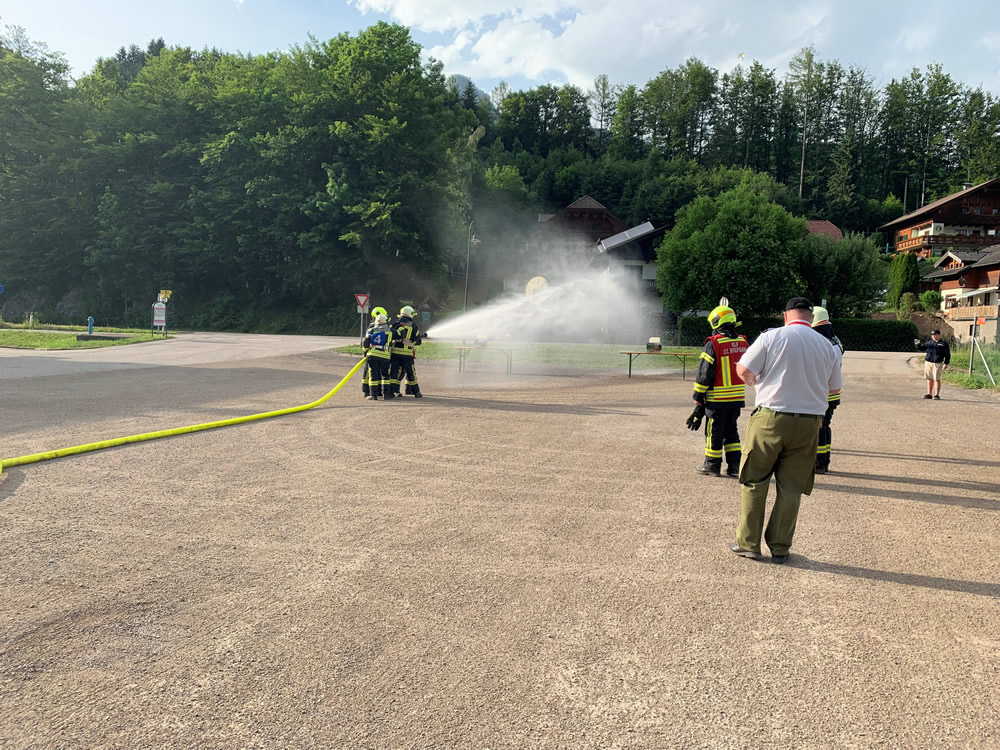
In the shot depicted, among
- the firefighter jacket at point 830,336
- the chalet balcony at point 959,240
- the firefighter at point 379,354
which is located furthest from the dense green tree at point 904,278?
the firefighter jacket at point 830,336

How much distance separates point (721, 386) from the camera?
8.16m

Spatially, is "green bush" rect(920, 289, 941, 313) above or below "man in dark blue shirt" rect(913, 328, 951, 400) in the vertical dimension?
above

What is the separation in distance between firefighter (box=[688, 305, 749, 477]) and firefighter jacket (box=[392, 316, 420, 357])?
312 inches

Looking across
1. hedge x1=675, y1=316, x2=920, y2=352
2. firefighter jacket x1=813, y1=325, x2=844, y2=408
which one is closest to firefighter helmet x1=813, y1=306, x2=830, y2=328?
firefighter jacket x1=813, y1=325, x2=844, y2=408

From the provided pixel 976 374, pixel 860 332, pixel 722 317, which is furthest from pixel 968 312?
pixel 722 317

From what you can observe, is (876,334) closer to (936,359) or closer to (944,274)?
(944,274)

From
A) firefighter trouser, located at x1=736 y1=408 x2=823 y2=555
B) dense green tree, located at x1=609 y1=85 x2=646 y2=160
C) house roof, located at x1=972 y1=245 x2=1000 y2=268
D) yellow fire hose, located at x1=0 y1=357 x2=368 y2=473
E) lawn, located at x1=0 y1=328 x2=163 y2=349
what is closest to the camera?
firefighter trouser, located at x1=736 y1=408 x2=823 y2=555

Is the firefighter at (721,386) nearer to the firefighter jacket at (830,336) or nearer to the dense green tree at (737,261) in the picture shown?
the firefighter jacket at (830,336)

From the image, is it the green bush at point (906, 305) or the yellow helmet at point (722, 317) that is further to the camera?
the green bush at point (906, 305)

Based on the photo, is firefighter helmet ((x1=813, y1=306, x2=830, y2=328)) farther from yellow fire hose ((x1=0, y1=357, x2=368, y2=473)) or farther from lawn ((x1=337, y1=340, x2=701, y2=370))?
lawn ((x1=337, y1=340, x2=701, y2=370))

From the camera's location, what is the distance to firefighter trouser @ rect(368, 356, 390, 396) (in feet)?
48.7

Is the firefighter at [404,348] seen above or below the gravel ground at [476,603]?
above

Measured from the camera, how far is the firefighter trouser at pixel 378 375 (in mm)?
14844

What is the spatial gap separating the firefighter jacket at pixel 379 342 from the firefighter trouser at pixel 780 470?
1043 centimetres
